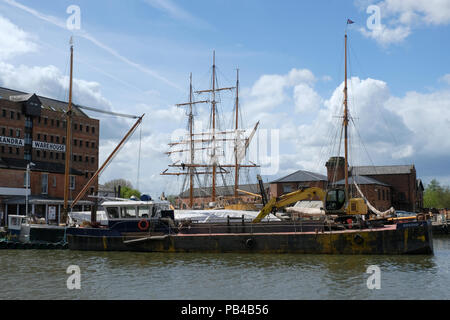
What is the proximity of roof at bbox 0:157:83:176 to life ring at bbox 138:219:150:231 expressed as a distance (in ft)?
108

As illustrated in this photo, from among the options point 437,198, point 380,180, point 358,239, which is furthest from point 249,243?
point 437,198

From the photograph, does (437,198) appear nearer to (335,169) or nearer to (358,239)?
(335,169)

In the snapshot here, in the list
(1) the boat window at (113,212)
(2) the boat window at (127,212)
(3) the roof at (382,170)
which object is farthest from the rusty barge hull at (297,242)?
(3) the roof at (382,170)

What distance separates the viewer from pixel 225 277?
78.1 ft

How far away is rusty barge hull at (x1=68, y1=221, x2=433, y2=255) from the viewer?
104 ft

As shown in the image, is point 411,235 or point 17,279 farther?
point 411,235

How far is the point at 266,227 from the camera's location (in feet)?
112

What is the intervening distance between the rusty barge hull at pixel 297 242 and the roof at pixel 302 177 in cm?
5257

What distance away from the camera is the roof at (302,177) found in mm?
85750

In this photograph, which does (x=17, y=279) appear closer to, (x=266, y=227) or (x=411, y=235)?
(x=266, y=227)

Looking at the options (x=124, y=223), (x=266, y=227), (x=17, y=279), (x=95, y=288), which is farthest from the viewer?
(x=124, y=223)

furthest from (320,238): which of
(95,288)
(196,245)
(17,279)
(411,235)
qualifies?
(17,279)
